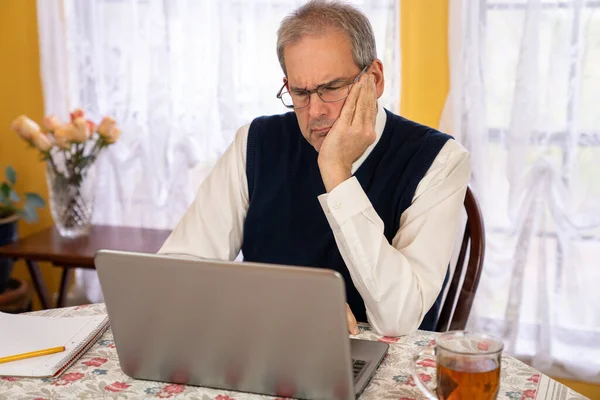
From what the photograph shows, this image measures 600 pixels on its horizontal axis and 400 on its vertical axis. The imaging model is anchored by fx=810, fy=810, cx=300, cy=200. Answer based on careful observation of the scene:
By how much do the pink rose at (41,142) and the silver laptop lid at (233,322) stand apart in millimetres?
1662

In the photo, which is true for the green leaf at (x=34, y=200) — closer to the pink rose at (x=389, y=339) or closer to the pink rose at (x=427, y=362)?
the pink rose at (x=389, y=339)

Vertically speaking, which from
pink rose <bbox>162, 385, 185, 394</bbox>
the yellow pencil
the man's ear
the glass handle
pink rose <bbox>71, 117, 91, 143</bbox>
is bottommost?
pink rose <bbox>162, 385, 185, 394</bbox>

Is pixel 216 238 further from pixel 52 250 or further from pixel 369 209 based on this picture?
pixel 52 250

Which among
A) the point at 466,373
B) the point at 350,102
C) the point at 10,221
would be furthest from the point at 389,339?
the point at 10,221

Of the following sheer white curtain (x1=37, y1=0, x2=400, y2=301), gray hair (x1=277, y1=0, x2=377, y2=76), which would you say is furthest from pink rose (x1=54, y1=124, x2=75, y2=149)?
gray hair (x1=277, y1=0, x2=377, y2=76)

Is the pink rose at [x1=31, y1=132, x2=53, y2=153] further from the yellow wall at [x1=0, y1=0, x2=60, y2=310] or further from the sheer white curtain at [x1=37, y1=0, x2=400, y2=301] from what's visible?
the yellow wall at [x1=0, y1=0, x2=60, y2=310]

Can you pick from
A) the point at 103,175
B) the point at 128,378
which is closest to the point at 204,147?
the point at 103,175

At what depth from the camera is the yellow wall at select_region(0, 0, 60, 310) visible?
3.08 m

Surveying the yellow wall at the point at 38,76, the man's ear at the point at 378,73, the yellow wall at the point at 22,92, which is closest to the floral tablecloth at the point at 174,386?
the man's ear at the point at 378,73

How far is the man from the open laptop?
318 millimetres

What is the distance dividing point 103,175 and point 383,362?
6.42ft

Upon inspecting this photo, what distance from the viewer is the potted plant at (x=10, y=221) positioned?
9.44 ft

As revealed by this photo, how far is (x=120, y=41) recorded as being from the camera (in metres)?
2.91

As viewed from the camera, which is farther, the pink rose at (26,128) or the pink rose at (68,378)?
the pink rose at (26,128)
